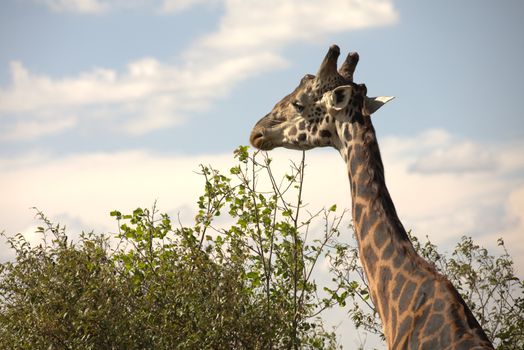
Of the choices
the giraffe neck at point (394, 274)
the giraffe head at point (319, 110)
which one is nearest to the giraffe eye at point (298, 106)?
the giraffe head at point (319, 110)

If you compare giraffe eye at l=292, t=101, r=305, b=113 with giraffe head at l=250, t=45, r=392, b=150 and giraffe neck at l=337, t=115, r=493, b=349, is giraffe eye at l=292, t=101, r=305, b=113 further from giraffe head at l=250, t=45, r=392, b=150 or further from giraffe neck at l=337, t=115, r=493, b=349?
giraffe neck at l=337, t=115, r=493, b=349

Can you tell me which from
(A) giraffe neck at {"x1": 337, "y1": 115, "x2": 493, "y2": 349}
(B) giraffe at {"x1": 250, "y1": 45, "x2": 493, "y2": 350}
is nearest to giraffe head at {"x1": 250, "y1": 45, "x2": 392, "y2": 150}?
(B) giraffe at {"x1": 250, "y1": 45, "x2": 493, "y2": 350}

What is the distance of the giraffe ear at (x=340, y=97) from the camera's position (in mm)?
9141

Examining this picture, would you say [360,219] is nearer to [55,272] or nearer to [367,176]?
[367,176]

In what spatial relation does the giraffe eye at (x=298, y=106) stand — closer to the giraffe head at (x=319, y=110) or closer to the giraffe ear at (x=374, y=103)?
the giraffe head at (x=319, y=110)

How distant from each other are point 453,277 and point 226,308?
→ 5265 mm

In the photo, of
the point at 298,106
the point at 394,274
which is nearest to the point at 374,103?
the point at 298,106

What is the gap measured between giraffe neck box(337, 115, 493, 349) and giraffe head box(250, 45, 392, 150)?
0.18m

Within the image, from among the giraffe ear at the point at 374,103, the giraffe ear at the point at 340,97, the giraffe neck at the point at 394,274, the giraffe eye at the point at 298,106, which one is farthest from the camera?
the giraffe eye at the point at 298,106

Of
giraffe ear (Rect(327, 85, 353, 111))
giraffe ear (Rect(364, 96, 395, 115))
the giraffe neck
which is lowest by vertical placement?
the giraffe neck

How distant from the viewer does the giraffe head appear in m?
9.19

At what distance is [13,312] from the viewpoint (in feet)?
36.2

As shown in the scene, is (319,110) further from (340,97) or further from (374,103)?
(374,103)

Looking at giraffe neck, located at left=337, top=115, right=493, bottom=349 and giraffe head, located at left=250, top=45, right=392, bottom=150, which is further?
giraffe head, located at left=250, top=45, right=392, bottom=150
